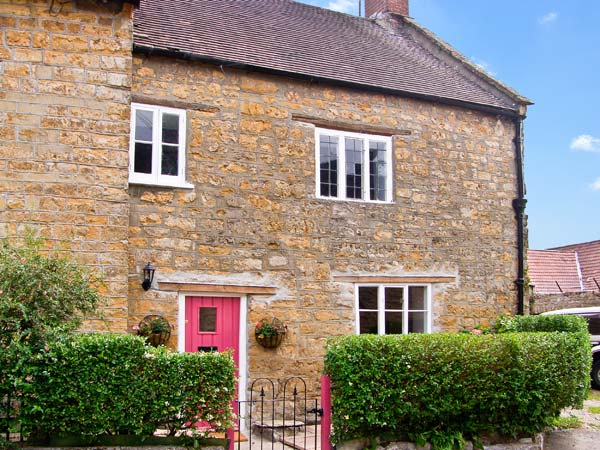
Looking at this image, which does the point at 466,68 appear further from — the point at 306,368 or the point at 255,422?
the point at 255,422

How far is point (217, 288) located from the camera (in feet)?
36.4

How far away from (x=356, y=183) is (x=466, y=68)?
498 cm

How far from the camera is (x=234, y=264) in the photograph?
11234 millimetres

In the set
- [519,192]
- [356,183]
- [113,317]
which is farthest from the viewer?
[519,192]

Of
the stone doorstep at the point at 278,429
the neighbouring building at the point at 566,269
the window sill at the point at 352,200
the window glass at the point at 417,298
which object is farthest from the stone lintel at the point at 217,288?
the neighbouring building at the point at 566,269

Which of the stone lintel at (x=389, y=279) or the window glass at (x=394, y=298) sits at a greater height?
the stone lintel at (x=389, y=279)

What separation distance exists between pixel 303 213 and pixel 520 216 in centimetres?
508

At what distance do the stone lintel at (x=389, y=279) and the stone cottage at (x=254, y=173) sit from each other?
0.10ft

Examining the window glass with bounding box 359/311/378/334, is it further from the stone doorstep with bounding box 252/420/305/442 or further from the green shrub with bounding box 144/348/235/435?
the green shrub with bounding box 144/348/235/435

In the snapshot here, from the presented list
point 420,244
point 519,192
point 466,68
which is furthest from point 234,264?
point 466,68

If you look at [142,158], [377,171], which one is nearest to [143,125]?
[142,158]

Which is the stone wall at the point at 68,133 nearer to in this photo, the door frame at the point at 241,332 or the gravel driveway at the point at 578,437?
the door frame at the point at 241,332

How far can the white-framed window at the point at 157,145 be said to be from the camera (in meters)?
10.9

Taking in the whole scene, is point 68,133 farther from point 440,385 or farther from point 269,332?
Answer: point 440,385
